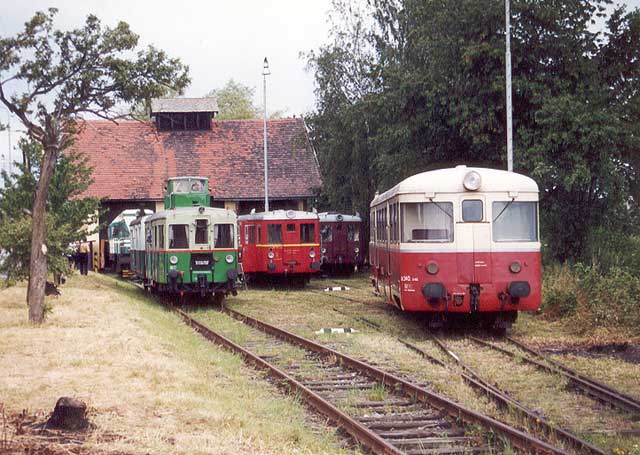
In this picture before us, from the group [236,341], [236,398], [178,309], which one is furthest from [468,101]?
[236,398]

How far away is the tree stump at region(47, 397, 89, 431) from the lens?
26.9 feet

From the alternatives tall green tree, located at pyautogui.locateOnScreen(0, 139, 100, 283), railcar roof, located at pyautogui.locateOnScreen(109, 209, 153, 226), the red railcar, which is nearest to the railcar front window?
tall green tree, located at pyautogui.locateOnScreen(0, 139, 100, 283)

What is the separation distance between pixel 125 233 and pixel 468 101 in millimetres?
20272

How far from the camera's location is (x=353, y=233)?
38.8 meters

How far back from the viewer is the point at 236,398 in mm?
10594

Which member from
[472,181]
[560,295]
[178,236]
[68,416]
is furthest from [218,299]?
[68,416]

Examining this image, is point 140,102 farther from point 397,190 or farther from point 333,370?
point 333,370

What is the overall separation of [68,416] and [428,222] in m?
9.21

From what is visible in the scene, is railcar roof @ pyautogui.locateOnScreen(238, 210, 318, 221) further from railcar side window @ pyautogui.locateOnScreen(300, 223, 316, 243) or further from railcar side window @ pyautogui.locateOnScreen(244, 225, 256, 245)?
railcar side window @ pyautogui.locateOnScreen(244, 225, 256, 245)

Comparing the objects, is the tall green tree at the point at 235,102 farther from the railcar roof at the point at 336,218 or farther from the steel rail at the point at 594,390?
the steel rail at the point at 594,390

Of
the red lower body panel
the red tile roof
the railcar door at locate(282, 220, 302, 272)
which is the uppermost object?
the red tile roof

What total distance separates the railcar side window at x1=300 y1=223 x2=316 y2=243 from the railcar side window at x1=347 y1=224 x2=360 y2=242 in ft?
23.6

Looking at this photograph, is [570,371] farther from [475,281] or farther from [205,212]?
[205,212]

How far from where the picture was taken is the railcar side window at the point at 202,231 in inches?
960
